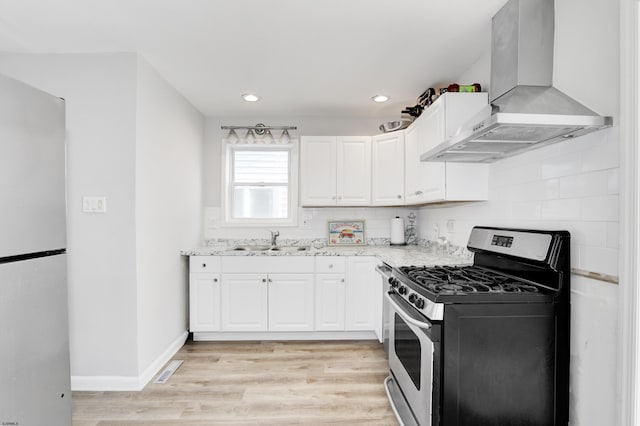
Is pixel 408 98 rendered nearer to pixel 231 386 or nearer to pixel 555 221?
pixel 555 221

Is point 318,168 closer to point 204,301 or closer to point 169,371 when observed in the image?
point 204,301

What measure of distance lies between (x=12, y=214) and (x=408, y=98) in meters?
3.08

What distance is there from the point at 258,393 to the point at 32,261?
5.25ft

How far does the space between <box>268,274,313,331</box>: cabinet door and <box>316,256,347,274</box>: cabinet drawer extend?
13 centimetres

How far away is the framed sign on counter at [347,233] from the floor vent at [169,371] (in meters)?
1.94

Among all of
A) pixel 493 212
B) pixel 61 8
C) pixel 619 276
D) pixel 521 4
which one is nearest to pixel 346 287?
pixel 493 212

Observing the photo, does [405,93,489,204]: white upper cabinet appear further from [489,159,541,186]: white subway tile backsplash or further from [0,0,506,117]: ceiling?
[0,0,506,117]: ceiling

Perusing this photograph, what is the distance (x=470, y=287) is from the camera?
5.20 feet

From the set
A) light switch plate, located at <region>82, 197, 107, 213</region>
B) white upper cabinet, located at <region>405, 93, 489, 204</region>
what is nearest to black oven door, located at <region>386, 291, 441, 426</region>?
white upper cabinet, located at <region>405, 93, 489, 204</region>

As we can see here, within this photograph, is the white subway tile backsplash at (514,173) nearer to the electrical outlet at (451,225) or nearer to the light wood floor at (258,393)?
the electrical outlet at (451,225)

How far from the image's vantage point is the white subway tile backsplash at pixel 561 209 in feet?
4.99

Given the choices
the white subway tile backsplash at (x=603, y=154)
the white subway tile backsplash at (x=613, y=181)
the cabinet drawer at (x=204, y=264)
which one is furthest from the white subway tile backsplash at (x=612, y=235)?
the cabinet drawer at (x=204, y=264)

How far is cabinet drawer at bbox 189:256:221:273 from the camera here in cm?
315

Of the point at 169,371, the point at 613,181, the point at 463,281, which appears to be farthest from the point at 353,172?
the point at 169,371
